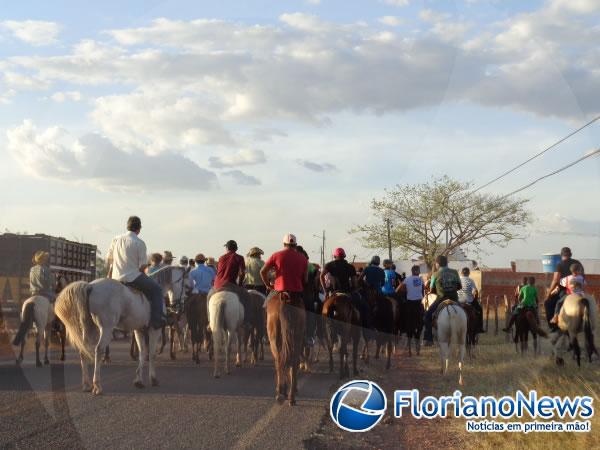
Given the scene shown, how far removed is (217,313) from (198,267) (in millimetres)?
3548

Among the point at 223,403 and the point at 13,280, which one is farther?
the point at 13,280

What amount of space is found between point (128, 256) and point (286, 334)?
2.71 meters

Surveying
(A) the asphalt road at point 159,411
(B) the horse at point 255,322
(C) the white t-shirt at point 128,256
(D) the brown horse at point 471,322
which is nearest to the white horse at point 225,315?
(A) the asphalt road at point 159,411

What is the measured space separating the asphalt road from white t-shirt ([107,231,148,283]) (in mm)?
1699

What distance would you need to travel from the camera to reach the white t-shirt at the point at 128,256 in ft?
38.8

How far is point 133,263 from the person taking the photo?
11.9m

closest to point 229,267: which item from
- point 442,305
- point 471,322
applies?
point 442,305

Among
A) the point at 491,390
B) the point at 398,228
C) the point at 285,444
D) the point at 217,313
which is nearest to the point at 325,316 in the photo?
the point at 217,313

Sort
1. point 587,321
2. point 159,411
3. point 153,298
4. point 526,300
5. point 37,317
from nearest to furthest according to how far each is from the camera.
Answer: point 159,411 < point 153,298 < point 37,317 < point 587,321 < point 526,300

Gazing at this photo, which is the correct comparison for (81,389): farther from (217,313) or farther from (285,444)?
(285,444)

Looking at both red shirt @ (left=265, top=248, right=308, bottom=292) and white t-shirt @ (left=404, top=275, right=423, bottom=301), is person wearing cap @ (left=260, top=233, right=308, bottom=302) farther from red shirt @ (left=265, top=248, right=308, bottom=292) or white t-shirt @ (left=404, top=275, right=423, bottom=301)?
white t-shirt @ (left=404, top=275, right=423, bottom=301)

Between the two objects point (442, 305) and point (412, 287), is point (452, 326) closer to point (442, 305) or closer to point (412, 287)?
point (442, 305)

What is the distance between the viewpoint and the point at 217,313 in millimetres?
14062

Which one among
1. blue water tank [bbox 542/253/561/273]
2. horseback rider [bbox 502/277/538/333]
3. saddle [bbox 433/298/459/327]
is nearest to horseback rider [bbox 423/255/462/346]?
saddle [bbox 433/298/459/327]
